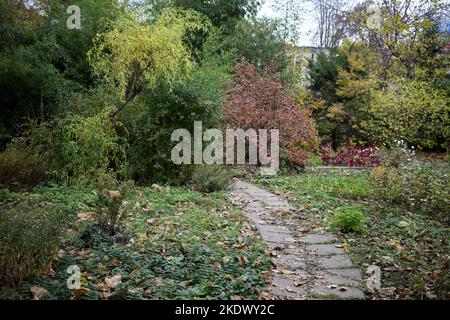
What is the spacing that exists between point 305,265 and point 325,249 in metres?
0.55

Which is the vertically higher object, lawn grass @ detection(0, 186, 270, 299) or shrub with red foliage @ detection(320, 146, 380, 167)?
shrub with red foliage @ detection(320, 146, 380, 167)

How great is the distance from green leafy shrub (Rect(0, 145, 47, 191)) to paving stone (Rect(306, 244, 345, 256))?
4.83 meters

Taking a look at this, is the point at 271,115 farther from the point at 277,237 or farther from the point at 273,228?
the point at 277,237

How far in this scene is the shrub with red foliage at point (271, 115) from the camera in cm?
1038

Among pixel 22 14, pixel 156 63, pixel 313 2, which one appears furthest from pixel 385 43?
pixel 22 14

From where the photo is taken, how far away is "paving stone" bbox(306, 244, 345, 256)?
465 cm

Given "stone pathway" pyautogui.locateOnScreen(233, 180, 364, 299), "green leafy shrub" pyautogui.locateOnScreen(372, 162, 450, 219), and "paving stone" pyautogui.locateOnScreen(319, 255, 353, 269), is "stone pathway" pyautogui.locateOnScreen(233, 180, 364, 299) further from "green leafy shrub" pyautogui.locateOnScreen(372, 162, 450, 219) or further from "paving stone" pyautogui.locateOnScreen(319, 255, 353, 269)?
"green leafy shrub" pyautogui.locateOnScreen(372, 162, 450, 219)

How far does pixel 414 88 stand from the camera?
14102 millimetres

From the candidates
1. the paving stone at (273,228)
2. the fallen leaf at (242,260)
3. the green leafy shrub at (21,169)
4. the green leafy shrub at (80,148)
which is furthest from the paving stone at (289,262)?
the green leafy shrub at (21,169)

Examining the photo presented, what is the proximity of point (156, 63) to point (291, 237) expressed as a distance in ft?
16.0

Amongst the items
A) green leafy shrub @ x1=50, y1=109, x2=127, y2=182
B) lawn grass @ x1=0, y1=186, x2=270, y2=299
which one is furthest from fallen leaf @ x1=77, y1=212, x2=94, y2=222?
green leafy shrub @ x1=50, y1=109, x2=127, y2=182

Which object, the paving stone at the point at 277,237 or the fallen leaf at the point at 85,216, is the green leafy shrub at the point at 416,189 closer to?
the paving stone at the point at 277,237

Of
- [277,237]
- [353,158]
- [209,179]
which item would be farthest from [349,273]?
[353,158]
